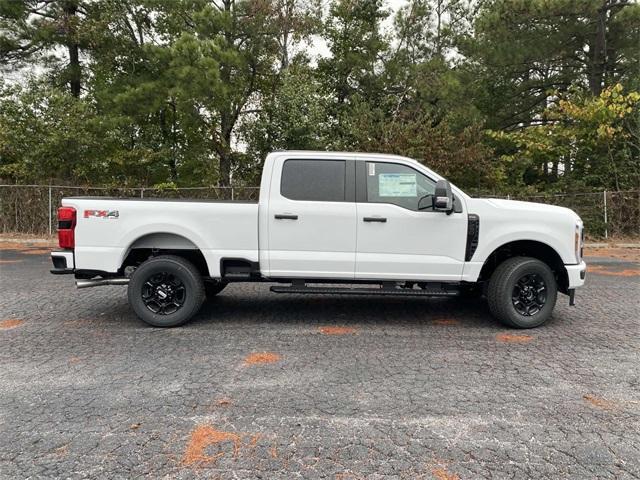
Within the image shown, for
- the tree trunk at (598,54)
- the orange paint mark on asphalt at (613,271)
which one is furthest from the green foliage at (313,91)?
the orange paint mark on asphalt at (613,271)

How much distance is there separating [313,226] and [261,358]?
5.62ft

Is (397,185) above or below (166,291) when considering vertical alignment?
above

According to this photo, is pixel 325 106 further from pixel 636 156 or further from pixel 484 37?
pixel 636 156

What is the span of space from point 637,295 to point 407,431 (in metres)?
6.28

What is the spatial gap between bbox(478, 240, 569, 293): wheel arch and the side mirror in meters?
0.82

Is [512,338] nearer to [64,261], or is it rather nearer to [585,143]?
[64,261]

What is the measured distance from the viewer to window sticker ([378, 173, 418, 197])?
230 inches

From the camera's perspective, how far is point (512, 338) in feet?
18.0

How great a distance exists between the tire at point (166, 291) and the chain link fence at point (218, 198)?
415 inches

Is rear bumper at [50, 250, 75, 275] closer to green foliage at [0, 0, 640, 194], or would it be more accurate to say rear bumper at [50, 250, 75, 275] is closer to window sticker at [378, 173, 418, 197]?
window sticker at [378, 173, 418, 197]

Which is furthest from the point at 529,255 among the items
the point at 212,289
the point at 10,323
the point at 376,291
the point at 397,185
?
the point at 10,323

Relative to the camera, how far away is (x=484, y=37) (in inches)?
740

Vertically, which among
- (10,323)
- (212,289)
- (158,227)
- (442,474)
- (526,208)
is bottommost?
(442,474)

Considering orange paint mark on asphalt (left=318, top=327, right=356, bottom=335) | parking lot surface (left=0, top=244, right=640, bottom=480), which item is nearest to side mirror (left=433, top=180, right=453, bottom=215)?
parking lot surface (left=0, top=244, right=640, bottom=480)
